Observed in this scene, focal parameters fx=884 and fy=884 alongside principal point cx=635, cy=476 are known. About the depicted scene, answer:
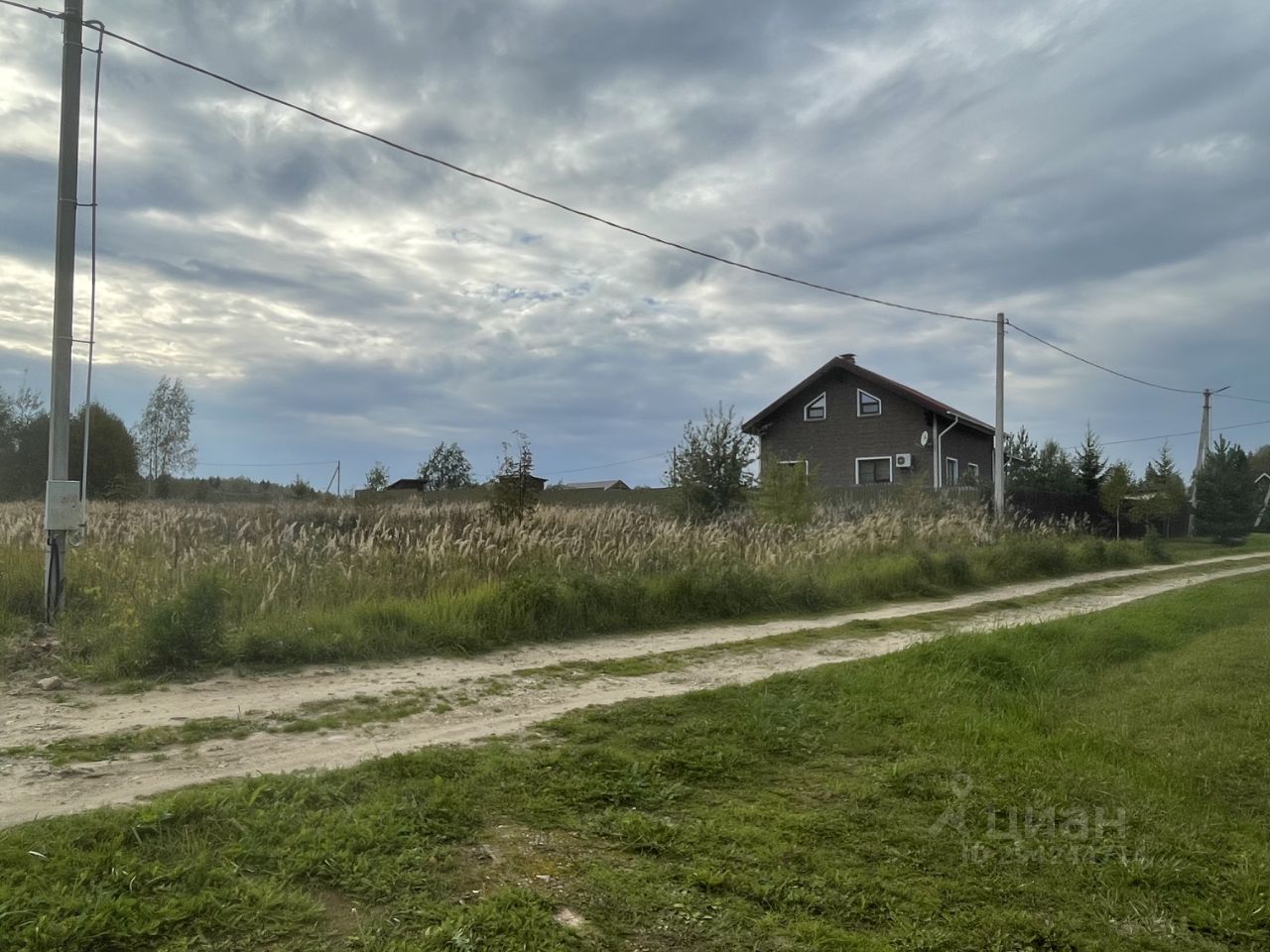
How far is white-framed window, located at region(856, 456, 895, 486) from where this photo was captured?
37844 mm

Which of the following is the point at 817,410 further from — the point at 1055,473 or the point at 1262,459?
the point at 1262,459

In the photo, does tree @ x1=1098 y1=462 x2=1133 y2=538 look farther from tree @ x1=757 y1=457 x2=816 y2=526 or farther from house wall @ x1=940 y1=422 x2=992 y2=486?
tree @ x1=757 y1=457 x2=816 y2=526

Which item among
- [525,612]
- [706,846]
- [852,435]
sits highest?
[852,435]

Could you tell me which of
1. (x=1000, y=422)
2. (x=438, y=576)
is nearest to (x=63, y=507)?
(x=438, y=576)

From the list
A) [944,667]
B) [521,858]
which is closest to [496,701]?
[521,858]

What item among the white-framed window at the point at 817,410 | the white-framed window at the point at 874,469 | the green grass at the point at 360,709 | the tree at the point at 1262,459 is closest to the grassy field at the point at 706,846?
the green grass at the point at 360,709

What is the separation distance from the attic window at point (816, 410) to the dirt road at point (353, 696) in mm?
30040

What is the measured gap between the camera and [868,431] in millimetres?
38375

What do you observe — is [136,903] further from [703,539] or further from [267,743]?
[703,539]

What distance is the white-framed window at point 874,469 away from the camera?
1490 inches

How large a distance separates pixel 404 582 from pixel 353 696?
3620 mm

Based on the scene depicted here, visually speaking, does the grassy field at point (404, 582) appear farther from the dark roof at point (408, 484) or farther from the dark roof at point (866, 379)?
the dark roof at point (408, 484)

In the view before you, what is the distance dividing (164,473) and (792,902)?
1687 inches

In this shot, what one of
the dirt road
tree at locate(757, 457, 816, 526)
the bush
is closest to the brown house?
tree at locate(757, 457, 816, 526)
